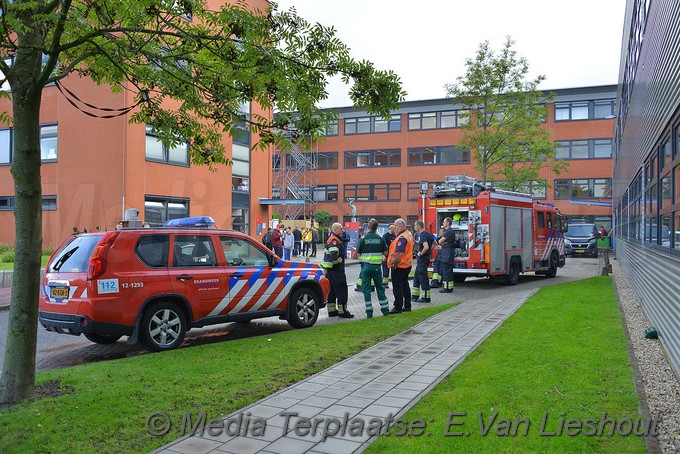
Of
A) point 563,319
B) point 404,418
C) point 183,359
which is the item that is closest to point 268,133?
point 183,359

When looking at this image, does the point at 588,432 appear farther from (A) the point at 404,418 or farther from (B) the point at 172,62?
(B) the point at 172,62

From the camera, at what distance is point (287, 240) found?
91.7ft

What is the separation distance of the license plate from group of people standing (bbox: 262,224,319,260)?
53.4ft

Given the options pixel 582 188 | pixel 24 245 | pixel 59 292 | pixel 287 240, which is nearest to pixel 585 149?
pixel 582 188

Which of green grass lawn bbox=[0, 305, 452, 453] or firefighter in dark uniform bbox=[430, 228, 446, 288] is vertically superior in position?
firefighter in dark uniform bbox=[430, 228, 446, 288]

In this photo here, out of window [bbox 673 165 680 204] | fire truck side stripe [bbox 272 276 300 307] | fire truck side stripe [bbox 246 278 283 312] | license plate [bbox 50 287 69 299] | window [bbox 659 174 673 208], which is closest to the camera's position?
window [bbox 673 165 680 204]

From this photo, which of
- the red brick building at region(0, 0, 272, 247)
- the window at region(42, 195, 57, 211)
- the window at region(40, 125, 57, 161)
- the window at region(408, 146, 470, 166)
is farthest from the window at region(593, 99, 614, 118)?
the window at region(42, 195, 57, 211)

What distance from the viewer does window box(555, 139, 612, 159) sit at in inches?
1783

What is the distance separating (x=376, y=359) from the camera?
689 centimetres

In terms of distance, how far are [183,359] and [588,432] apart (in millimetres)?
4545

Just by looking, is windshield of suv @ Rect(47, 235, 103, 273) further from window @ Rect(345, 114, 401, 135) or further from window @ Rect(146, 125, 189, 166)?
window @ Rect(345, 114, 401, 135)

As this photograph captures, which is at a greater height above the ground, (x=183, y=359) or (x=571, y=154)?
(x=571, y=154)

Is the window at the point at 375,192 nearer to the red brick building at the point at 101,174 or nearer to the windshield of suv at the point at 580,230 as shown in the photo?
the windshield of suv at the point at 580,230

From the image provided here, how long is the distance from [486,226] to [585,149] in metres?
34.4
